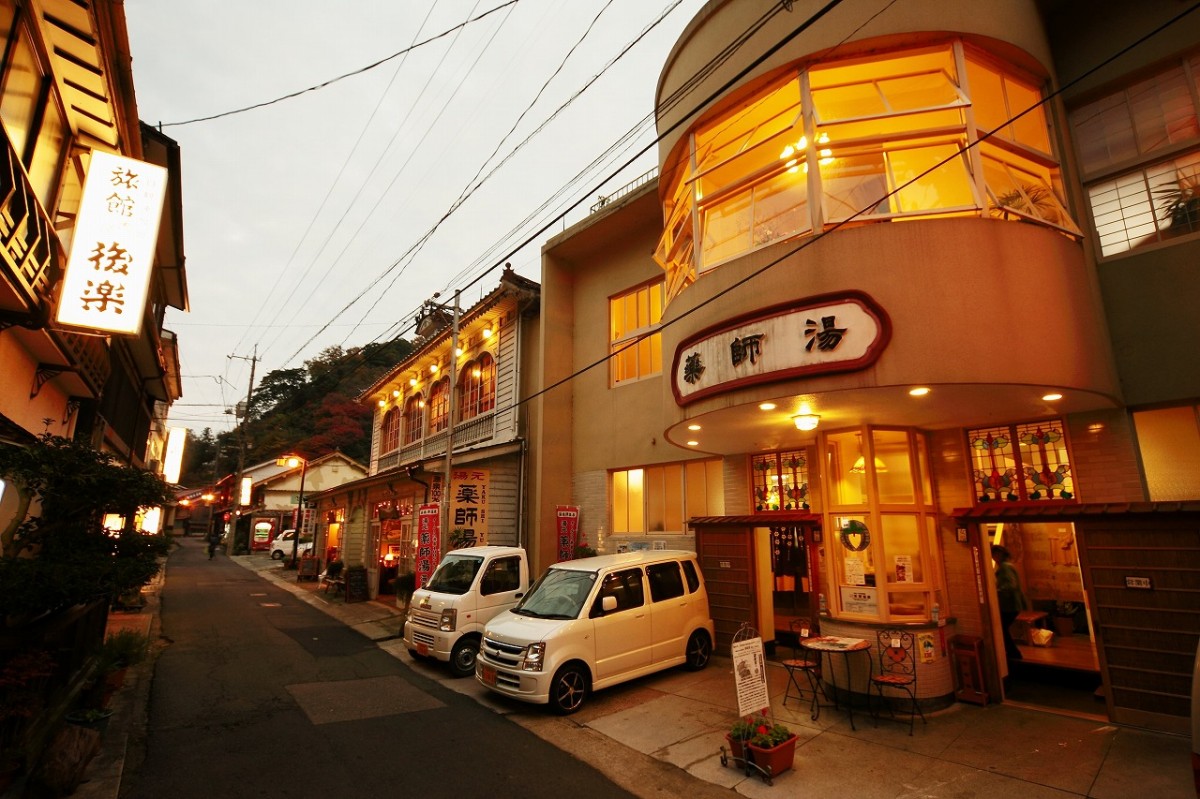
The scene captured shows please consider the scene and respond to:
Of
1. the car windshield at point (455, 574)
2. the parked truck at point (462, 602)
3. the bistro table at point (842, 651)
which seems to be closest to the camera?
the bistro table at point (842, 651)

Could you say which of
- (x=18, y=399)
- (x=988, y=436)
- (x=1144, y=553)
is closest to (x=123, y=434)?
(x=18, y=399)

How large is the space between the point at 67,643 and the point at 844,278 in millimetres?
10743

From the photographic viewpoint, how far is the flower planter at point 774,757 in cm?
570

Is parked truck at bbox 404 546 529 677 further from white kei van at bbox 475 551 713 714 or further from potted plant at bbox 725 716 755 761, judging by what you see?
potted plant at bbox 725 716 755 761

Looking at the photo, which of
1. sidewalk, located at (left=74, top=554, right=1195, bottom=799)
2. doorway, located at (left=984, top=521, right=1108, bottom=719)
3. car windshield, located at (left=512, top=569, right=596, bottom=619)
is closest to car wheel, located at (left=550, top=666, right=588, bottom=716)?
sidewalk, located at (left=74, top=554, right=1195, bottom=799)

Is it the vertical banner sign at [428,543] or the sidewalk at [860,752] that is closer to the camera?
the sidewalk at [860,752]

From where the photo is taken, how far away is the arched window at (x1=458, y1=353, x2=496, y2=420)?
58.2ft

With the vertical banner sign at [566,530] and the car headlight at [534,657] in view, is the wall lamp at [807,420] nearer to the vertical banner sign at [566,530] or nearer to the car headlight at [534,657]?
the car headlight at [534,657]

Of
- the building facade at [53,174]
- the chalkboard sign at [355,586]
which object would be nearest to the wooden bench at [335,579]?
the chalkboard sign at [355,586]

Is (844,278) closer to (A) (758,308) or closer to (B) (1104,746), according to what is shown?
(A) (758,308)

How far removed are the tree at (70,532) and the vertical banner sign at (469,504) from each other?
7.21 meters

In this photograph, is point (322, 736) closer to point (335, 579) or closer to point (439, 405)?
point (335, 579)

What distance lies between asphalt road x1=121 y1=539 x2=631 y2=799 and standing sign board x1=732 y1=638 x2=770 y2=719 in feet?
5.39

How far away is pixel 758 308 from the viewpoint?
7.15m
